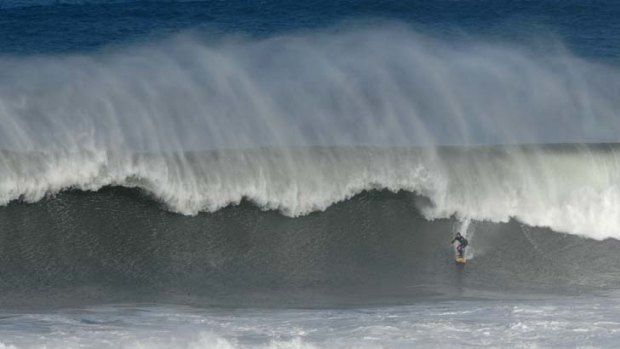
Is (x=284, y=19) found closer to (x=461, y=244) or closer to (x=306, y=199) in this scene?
(x=306, y=199)

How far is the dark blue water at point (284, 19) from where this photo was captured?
34.9 meters

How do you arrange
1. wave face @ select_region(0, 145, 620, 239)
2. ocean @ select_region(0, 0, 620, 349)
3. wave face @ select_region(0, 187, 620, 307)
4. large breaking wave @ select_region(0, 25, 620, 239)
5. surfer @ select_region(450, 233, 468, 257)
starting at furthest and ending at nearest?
large breaking wave @ select_region(0, 25, 620, 239) → wave face @ select_region(0, 145, 620, 239) → surfer @ select_region(450, 233, 468, 257) → wave face @ select_region(0, 187, 620, 307) → ocean @ select_region(0, 0, 620, 349)

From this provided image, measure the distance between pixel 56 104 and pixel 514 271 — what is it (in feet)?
29.8

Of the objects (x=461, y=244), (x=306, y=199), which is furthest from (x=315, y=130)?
(x=461, y=244)

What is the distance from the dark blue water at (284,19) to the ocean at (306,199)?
4290 mm

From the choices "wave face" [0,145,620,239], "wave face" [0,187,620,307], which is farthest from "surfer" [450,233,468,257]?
"wave face" [0,145,620,239]

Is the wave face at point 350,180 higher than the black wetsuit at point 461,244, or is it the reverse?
the wave face at point 350,180

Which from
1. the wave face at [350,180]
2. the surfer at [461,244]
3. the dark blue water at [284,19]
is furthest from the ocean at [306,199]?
the dark blue water at [284,19]

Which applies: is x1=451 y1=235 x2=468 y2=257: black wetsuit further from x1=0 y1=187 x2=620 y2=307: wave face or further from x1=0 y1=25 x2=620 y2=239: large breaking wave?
x1=0 y1=25 x2=620 y2=239: large breaking wave

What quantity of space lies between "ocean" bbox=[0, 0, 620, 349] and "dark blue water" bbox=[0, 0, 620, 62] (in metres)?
4.29

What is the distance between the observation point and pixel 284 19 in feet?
120

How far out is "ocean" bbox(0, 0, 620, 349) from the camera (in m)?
17.7

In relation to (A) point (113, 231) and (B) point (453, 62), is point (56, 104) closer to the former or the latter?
(A) point (113, 231)

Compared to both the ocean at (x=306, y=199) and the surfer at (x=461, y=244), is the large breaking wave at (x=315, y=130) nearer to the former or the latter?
the ocean at (x=306, y=199)
